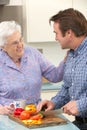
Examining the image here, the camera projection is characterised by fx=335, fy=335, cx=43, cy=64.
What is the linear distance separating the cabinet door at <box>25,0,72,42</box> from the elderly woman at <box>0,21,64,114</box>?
1.20 m

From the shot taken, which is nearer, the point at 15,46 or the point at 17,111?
the point at 17,111

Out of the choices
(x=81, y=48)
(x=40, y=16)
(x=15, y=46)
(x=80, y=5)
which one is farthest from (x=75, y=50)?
(x=80, y=5)

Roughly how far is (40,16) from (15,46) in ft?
4.44

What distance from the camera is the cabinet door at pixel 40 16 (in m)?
3.63

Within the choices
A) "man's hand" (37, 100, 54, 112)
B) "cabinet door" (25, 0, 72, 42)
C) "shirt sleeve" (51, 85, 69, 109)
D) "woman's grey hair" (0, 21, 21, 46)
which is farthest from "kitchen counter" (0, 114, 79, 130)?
"cabinet door" (25, 0, 72, 42)

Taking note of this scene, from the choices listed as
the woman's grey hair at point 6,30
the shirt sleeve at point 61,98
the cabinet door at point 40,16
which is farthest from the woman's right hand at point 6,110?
the cabinet door at point 40,16

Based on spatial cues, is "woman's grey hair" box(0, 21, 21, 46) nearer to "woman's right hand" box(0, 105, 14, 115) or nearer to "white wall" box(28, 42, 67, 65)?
"woman's right hand" box(0, 105, 14, 115)

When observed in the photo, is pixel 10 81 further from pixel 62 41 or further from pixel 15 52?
pixel 62 41

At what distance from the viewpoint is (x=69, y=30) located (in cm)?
211

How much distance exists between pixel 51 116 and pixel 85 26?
0.60 metres

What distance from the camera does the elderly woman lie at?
7.62 ft

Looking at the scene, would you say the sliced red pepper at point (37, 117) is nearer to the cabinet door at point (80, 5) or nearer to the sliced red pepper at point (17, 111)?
the sliced red pepper at point (17, 111)

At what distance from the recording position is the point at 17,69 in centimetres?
236

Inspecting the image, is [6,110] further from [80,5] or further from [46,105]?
[80,5]
